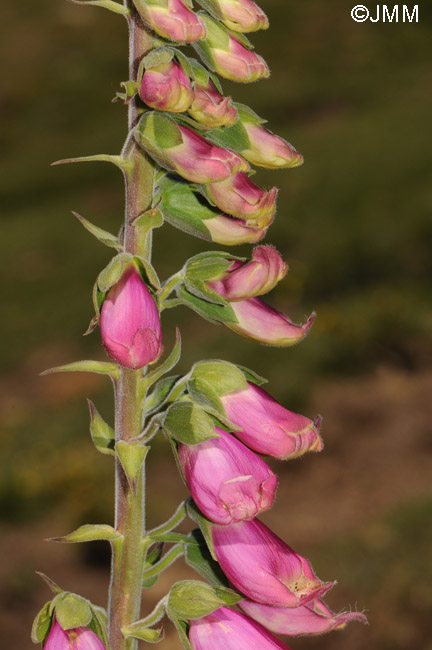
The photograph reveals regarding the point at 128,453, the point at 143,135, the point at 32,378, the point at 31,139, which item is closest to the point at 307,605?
the point at 128,453

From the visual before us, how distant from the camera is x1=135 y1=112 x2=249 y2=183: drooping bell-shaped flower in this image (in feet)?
6.93

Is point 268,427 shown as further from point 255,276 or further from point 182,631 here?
point 182,631

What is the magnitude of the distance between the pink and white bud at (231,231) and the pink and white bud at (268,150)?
163 millimetres

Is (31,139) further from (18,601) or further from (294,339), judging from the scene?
(294,339)

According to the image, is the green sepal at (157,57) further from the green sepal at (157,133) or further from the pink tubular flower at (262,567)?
the pink tubular flower at (262,567)

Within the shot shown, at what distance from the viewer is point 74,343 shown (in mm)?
13281

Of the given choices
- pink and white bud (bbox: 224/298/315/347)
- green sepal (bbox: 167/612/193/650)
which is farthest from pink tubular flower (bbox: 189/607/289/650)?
pink and white bud (bbox: 224/298/315/347)

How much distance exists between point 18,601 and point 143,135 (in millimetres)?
6327

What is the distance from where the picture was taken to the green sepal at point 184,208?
7.54ft

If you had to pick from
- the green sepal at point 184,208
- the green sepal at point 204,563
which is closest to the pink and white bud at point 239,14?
the green sepal at point 184,208

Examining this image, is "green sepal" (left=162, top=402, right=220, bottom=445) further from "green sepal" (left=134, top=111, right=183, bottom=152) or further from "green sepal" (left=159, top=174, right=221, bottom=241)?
"green sepal" (left=134, top=111, right=183, bottom=152)

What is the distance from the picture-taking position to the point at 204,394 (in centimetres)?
236

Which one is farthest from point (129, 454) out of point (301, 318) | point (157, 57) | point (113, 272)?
point (301, 318)

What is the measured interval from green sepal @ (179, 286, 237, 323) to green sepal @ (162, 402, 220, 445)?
23cm
